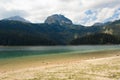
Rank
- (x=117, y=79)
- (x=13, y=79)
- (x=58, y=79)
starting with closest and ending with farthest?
(x=117, y=79) → (x=58, y=79) → (x=13, y=79)

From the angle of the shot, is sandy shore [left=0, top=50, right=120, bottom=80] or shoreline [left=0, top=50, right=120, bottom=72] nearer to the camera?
sandy shore [left=0, top=50, right=120, bottom=80]

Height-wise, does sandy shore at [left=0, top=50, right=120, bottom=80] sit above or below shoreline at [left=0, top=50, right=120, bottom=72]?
above

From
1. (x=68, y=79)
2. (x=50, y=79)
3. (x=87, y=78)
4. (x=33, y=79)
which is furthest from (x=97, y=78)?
(x=33, y=79)

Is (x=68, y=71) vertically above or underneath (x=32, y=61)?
above

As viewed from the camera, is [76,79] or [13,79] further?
[13,79]

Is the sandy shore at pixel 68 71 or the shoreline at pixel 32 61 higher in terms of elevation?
the sandy shore at pixel 68 71

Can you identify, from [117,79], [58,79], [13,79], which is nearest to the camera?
[117,79]

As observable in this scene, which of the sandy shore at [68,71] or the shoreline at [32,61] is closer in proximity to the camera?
the sandy shore at [68,71]

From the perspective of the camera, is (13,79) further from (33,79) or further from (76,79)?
(76,79)

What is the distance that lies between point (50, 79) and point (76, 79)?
121 inches

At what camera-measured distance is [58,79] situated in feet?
87.8

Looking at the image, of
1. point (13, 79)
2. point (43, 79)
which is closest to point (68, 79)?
point (43, 79)

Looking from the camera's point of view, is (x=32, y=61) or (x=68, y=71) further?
(x=32, y=61)

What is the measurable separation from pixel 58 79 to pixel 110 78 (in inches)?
→ 230
